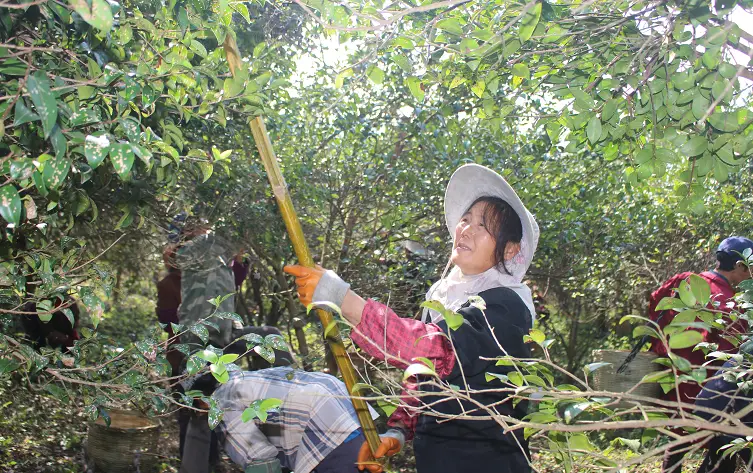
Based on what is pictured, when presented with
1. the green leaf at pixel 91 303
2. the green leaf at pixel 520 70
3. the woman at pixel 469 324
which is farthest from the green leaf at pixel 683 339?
the green leaf at pixel 91 303

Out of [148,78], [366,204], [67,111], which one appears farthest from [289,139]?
[67,111]

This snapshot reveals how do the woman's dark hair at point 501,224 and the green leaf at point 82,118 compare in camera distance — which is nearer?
the green leaf at point 82,118

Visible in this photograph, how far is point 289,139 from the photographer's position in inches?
173

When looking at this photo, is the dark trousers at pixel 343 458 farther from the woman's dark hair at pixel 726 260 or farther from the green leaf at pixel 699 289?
the woman's dark hair at pixel 726 260

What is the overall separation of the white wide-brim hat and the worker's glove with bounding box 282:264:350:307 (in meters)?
0.69

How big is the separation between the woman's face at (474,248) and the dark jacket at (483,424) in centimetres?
17

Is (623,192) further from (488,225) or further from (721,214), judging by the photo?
(488,225)

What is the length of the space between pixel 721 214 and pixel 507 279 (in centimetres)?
473

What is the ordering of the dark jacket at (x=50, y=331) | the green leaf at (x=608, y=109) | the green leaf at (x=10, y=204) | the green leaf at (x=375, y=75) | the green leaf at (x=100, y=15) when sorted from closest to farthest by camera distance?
the green leaf at (x=100, y=15)
the green leaf at (x=10, y=204)
the green leaf at (x=608, y=109)
the green leaf at (x=375, y=75)
the dark jacket at (x=50, y=331)

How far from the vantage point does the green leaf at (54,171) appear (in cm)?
119

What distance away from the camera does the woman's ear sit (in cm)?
230

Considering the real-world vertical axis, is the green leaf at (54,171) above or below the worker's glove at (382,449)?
above

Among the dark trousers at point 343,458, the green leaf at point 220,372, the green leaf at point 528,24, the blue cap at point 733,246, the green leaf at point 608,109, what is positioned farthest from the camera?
the blue cap at point 733,246

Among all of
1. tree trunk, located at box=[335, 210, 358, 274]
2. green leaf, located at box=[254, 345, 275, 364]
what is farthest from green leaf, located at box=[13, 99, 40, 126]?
tree trunk, located at box=[335, 210, 358, 274]
